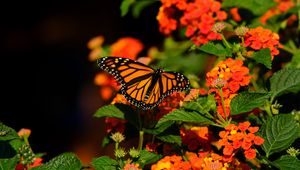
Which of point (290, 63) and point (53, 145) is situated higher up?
point (290, 63)

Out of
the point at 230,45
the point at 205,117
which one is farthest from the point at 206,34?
the point at 205,117

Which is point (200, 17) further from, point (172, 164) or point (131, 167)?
point (131, 167)

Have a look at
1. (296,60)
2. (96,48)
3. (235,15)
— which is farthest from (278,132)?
(96,48)

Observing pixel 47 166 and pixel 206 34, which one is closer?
pixel 47 166

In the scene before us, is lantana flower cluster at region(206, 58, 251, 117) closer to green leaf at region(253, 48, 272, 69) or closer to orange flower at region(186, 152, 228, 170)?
green leaf at region(253, 48, 272, 69)

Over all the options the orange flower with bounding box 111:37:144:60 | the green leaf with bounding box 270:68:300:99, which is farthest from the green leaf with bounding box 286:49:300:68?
the orange flower with bounding box 111:37:144:60

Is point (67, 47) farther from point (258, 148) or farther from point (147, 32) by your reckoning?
point (258, 148)

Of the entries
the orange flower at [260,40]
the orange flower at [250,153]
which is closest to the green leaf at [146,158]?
the orange flower at [250,153]
